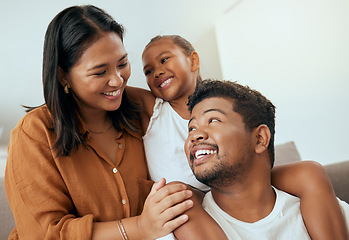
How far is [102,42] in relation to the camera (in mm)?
1345

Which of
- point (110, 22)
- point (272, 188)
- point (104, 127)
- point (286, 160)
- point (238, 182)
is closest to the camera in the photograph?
point (238, 182)

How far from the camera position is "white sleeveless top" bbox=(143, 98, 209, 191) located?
1506mm

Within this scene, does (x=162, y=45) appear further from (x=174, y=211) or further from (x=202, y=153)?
(x=174, y=211)

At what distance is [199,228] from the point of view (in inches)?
42.8

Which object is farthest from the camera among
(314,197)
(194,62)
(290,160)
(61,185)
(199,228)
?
(290,160)

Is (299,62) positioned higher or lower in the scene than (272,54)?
lower

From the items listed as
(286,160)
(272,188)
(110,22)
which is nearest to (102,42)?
(110,22)

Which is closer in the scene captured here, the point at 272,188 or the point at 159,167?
the point at 272,188

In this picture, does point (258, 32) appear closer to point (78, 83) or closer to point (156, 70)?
point (156, 70)

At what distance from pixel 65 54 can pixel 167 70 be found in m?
0.47

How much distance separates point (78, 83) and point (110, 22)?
0.91ft

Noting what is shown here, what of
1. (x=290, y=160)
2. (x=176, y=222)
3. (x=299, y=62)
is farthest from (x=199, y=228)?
(x=299, y=62)

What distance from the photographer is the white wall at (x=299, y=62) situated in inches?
116

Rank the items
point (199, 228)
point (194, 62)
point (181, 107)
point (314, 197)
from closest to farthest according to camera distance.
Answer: point (199, 228)
point (314, 197)
point (181, 107)
point (194, 62)
